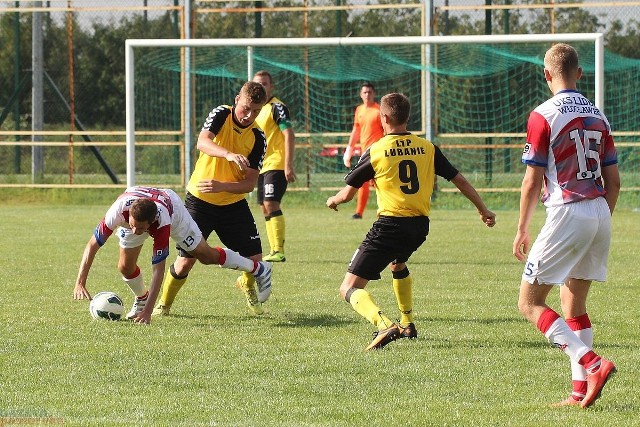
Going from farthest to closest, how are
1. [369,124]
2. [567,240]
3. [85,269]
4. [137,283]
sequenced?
[369,124] < [137,283] < [85,269] < [567,240]

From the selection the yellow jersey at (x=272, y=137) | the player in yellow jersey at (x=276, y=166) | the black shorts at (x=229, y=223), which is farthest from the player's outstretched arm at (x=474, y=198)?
the yellow jersey at (x=272, y=137)

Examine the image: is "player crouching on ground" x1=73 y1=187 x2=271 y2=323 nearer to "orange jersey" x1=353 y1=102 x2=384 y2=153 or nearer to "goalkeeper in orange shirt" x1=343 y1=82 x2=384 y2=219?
"goalkeeper in orange shirt" x1=343 y1=82 x2=384 y2=219

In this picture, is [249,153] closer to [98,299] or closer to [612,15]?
[98,299]

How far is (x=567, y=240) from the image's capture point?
5457 mm

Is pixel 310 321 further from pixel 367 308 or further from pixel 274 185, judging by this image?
pixel 274 185

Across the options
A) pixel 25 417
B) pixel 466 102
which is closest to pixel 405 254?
pixel 25 417

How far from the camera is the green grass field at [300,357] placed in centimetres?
548

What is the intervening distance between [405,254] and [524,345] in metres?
0.94

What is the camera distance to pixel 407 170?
24.0 ft

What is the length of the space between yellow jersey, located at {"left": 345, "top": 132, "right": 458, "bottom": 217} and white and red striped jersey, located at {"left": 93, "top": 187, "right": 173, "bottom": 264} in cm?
139

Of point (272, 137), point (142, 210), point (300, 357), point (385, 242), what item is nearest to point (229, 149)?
point (142, 210)

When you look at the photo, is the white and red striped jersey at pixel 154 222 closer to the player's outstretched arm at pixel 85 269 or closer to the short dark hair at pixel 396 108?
the player's outstretched arm at pixel 85 269

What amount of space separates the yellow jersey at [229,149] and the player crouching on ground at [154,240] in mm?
440

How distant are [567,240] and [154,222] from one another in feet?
10.9
